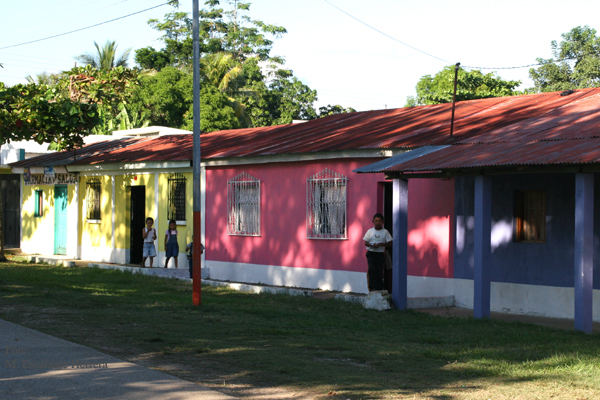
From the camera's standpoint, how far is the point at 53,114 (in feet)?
53.1

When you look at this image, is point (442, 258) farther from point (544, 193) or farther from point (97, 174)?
point (97, 174)

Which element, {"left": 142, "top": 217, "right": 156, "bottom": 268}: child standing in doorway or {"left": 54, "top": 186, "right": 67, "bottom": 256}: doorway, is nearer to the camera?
{"left": 142, "top": 217, "right": 156, "bottom": 268}: child standing in doorway

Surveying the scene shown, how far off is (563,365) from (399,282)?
14.8 ft

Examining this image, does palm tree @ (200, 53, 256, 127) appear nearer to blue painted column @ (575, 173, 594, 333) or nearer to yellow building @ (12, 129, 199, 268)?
yellow building @ (12, 129, 199, 268)

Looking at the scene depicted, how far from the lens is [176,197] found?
62.0 feet

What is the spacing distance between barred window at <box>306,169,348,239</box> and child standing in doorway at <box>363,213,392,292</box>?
1714 millimetres

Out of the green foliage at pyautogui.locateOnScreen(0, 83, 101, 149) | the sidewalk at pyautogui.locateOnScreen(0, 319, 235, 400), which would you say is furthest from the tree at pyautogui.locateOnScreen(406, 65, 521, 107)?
the sidewalk at pyautogui.locateOnScreen(0, 319, 235, 400)

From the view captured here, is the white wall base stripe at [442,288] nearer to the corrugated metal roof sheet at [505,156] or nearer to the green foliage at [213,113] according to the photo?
the corrugated metal roof sheet at [505,156]

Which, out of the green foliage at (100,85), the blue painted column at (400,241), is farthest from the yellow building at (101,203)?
the blue painted column at (400,241)

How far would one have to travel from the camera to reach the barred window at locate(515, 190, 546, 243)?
11.8m

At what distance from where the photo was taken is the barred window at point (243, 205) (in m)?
16.4

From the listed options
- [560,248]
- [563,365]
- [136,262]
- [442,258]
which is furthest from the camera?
[136,262]

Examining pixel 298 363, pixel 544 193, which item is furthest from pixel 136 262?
pixel 298 363

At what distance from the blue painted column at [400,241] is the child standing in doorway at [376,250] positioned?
77 cm
